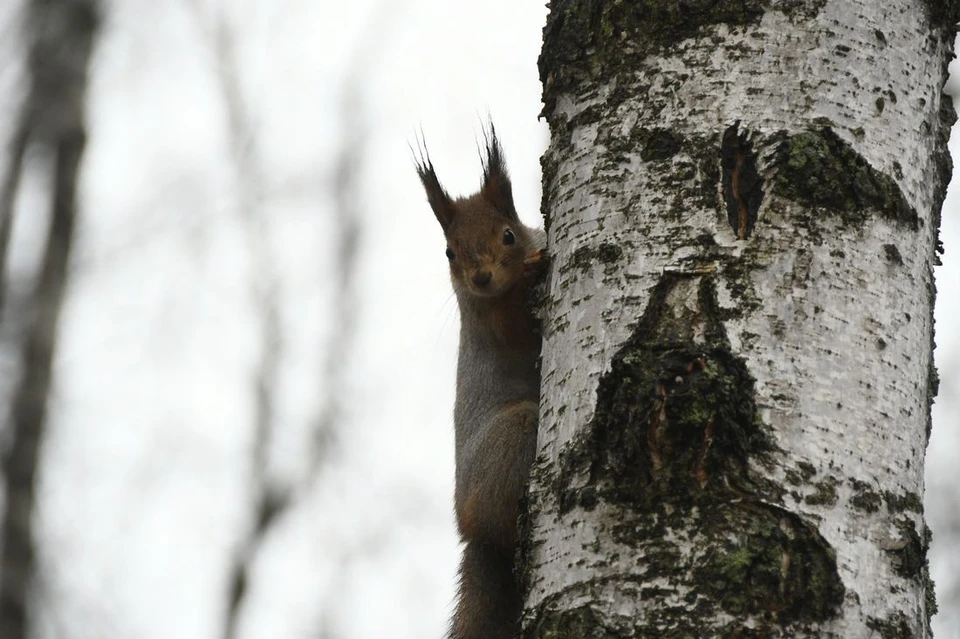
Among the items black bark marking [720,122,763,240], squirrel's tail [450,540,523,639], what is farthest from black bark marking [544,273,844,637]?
squirrel's tail [450,540,523,639]

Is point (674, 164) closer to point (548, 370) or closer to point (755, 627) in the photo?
point (548, 370)

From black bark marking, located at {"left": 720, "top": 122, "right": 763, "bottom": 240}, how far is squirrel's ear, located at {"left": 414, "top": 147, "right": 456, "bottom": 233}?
77.1 inches

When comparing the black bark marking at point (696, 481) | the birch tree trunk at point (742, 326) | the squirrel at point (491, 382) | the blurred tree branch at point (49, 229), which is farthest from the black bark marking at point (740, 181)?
the blurred tree branch at point (49, 229)

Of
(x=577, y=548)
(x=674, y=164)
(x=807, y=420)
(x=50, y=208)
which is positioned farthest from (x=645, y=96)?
(x=50, y=208)

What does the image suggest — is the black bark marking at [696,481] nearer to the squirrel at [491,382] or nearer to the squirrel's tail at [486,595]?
the squirrel at [491,382]

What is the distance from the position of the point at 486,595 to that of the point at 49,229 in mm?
2029

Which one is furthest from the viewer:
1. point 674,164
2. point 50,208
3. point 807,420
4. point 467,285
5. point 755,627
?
point 50,208

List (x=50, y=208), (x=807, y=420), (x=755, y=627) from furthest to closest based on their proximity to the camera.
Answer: (x=50, y=208) < (x=807, y=420) < (x=755, y=627)

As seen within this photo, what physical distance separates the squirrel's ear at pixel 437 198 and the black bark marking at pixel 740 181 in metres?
1.96

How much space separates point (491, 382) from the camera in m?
3.03

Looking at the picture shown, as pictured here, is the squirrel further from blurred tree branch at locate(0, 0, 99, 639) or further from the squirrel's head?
blurred tree branch at locate(0, 0, 99, 639)

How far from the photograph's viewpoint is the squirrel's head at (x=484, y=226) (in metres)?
3.31

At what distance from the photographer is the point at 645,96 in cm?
163

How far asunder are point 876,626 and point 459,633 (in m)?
1.48
